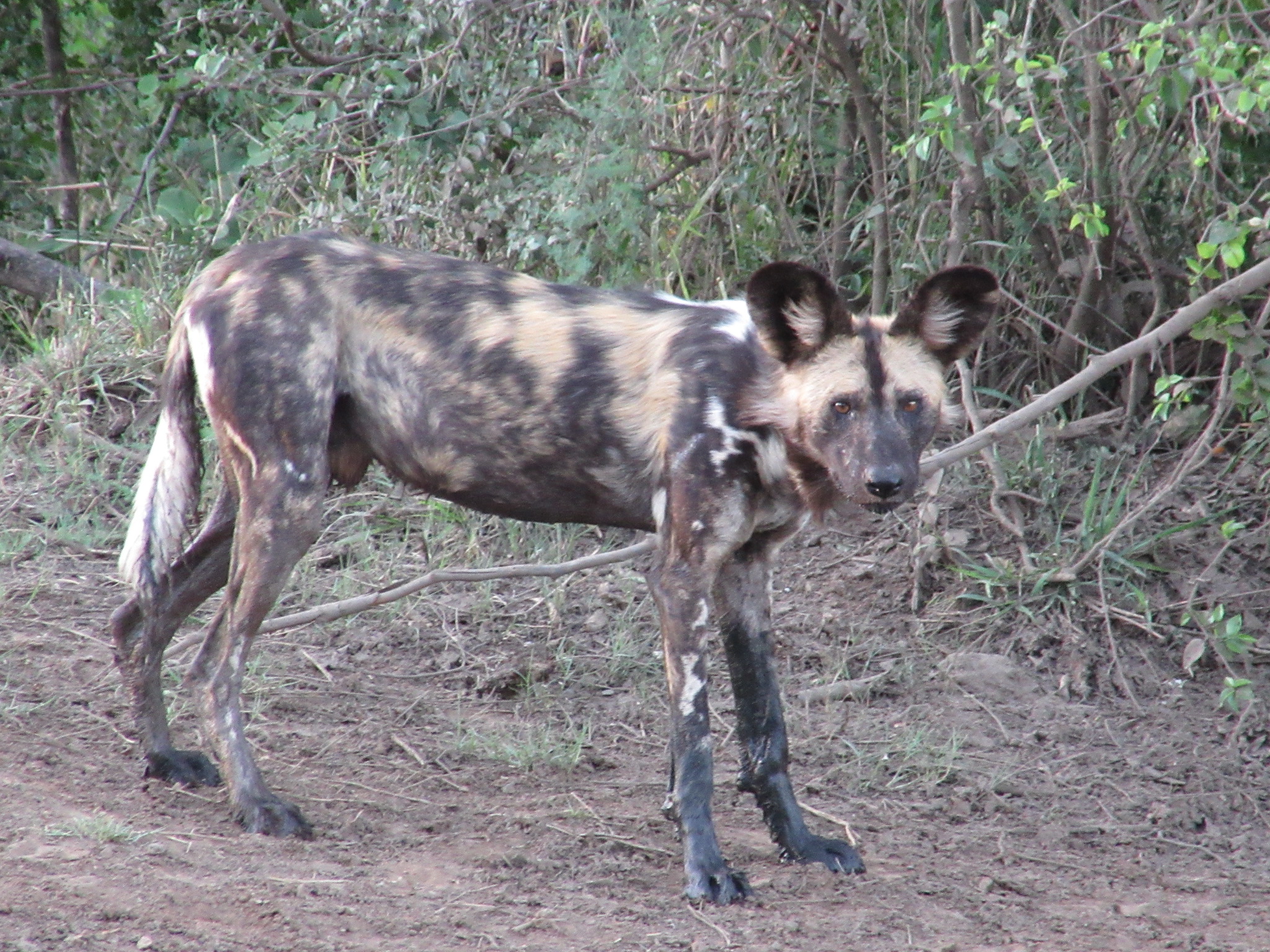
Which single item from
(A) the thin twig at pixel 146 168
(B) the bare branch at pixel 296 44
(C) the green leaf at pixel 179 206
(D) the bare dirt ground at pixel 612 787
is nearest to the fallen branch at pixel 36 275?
(A) the thin twig at pixel 146 168

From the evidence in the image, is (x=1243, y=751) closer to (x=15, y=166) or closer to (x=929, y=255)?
(x=929, y=255)

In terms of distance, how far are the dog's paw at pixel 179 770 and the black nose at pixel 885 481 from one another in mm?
1880

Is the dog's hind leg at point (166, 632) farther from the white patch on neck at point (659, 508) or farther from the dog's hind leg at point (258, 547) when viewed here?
the white patch on neck at point (659, 508)

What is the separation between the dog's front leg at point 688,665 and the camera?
326 centimetres

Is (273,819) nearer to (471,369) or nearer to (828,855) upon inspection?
(471,369)

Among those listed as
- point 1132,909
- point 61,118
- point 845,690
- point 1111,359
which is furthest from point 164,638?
point 61,118

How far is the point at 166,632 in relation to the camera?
3.72m

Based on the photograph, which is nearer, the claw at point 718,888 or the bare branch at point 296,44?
the claw at point 718,888

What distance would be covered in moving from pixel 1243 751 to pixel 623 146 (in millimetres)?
2884

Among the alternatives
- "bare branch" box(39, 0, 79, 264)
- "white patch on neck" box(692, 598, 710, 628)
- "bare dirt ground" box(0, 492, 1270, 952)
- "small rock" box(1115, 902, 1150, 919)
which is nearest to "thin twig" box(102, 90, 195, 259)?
"bare branch" box(39, 0, 79, 264)

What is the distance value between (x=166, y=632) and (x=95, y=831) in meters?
0.77

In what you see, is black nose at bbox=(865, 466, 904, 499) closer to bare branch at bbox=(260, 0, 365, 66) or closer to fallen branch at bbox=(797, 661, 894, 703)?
fallen branch at bbox=(797, 661, 894, 703)

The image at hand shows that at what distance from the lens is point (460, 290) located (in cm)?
365

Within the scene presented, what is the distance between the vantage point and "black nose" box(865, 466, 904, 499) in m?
3.09
